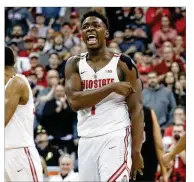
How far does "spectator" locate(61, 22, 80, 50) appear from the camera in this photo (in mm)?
11508

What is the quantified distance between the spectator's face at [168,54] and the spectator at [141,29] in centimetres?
44

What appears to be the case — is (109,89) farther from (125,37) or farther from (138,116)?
(125,37)

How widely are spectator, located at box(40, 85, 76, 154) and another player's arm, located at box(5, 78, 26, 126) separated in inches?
116

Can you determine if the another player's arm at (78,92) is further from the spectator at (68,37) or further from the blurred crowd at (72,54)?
the spectator at (68,37)

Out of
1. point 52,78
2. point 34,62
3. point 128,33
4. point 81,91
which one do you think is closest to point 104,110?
point 81,91

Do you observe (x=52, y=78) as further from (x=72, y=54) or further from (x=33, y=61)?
(x=72, y=54)

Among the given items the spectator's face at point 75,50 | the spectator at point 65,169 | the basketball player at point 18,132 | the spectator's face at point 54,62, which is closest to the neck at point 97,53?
the basketball player at point 18,132

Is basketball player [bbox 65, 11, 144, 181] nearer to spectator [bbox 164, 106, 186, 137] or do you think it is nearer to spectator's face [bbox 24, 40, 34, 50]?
spectator [bbox 164, 106, 186, 137]

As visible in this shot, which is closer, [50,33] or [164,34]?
[164,34]

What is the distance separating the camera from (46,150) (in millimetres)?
8961

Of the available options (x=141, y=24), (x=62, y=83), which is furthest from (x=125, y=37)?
(x=62, y=83)

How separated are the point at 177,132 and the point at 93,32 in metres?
3.13

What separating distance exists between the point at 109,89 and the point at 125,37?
18.8ft

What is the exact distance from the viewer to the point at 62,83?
10367 mm
